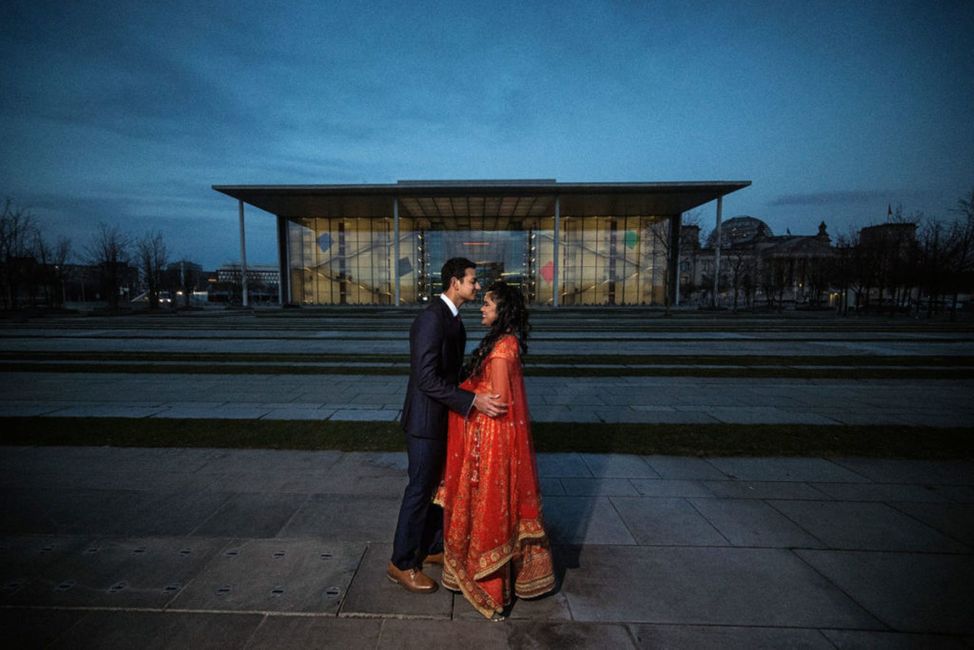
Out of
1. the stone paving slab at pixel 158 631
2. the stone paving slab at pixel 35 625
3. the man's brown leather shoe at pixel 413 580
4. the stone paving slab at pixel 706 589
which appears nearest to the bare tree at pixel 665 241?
the stone paving slab at pixel 706 589

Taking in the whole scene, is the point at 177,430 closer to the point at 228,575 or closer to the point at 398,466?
the point at 398,466

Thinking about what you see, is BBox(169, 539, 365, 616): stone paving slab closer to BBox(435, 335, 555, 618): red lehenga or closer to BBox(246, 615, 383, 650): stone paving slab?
→ BBox(246, 615, 383, 650): stone paving slab

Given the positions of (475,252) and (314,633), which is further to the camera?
(475,252)

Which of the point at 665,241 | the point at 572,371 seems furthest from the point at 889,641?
the point at 665,241

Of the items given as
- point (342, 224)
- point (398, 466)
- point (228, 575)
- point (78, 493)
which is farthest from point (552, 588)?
point (342, 224)

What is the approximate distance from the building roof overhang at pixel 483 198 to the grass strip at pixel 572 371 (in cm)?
3235

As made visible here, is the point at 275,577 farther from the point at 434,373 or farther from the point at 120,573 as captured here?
the point at 434,373

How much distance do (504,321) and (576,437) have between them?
4147 mm

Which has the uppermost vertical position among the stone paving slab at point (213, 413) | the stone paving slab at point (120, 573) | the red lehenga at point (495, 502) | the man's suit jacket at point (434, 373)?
the man's suit jacket at point (434, 373)

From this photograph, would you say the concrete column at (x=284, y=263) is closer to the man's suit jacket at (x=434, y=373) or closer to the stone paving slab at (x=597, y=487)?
the stone paving slab at (x=597, y=487)

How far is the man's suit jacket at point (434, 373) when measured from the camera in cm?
275

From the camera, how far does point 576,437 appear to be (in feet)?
20.7

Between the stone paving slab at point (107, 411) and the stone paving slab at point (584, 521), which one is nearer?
the stone paving slab at point (584, 521)

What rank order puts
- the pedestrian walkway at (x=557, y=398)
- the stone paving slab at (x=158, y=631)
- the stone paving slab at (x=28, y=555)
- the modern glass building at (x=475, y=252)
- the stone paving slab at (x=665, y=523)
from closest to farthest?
the stone paving slab at (x=158, y=631) → the stone paving slab at (x=28, y=555) → the stone paving slab at (x=665, y=523) → the pedestrian walkway at (x=557, y=398) → the modern glass building at (x=475, y=252)
